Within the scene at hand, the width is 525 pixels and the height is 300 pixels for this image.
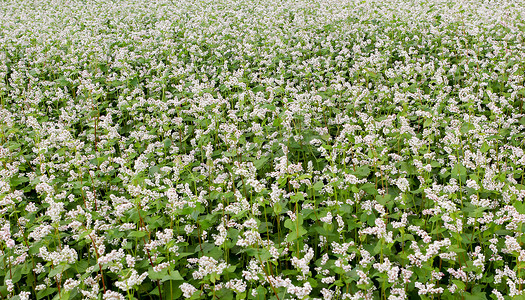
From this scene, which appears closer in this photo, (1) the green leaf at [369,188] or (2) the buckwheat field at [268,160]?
(2) the buckwheat field at [268,160]

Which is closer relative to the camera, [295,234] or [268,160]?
[295,234]

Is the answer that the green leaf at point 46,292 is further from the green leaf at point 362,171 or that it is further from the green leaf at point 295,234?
the green leaf at point 362,171

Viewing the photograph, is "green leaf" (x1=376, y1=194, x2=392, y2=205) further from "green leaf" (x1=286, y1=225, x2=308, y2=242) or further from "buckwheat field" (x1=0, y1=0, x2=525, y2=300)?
"green leaf" (x1=286, y1=225, x2=308, y2=242)

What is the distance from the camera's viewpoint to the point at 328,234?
3.75 metres

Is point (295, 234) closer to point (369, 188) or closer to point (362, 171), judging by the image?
point (369, 188)

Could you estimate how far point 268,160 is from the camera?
17.0ft

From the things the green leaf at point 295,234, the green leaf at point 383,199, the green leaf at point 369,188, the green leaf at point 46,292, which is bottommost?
the green leaf at point 46,292

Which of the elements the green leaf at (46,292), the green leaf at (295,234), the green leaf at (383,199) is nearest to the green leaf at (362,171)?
the green leaf at (383,199)

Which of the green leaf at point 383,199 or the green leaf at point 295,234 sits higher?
the green leaf at point 295,234

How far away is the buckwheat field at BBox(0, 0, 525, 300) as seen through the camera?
128 inches

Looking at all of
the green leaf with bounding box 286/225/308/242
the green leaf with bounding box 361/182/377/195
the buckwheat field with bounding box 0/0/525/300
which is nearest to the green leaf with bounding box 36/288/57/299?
the buckwheat field with bounding box 0/0/525/300

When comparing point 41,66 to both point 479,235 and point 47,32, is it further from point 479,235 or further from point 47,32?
point 479,235

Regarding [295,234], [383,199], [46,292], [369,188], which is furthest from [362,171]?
[46,292]

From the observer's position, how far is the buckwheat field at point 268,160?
3250 mm
